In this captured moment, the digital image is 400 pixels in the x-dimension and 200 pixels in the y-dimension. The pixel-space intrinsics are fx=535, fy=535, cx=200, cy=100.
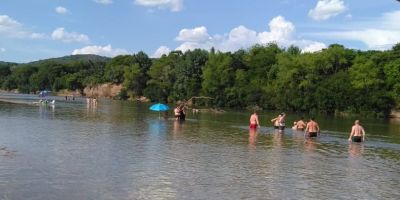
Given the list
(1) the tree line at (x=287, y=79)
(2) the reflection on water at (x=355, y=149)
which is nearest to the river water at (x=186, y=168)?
(2) the reflection on water at (x=355, y=149)

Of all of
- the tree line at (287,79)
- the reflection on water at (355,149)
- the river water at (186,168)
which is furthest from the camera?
the tree line at (287,79)

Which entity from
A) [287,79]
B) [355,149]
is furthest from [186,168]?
[287,79]

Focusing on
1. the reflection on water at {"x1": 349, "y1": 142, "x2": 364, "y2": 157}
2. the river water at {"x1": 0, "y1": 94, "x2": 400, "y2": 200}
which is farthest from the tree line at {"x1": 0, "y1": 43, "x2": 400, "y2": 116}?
the river water at {"x1": 0, "y1": 94, "x2": 400, "y2": 200}

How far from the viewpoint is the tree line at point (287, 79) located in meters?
109

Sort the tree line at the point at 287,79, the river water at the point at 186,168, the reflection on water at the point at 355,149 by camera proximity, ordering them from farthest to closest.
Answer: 1. the tree line at the point at 287,79
2. the reflection on water at the point at 355,149
3. the river water at the point at 186,168

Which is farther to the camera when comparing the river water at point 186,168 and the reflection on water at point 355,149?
the reflection on water at point 355,149

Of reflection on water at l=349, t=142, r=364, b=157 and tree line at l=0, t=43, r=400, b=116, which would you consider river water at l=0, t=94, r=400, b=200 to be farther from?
tree line at l=0, t=43, r=400, b=116

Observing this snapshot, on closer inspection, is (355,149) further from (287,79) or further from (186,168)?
(287,79)

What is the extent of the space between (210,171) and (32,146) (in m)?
11.6

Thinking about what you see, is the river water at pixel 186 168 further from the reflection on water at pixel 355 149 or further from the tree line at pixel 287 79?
the tree line at pixel 287 79

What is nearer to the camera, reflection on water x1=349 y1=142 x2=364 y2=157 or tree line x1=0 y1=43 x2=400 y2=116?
reflection on water x1=349 y1=142 x2=364 y2=157

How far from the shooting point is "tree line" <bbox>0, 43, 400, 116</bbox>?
4304 inches

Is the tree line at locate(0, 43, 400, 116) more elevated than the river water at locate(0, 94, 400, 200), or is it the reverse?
the tree line at locate(0, 43, 400, 116)

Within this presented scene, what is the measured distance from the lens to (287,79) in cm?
12431
